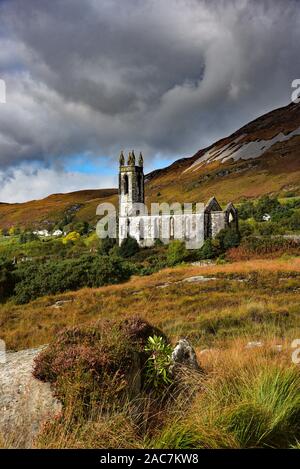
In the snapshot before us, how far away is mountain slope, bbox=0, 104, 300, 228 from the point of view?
9912 cm

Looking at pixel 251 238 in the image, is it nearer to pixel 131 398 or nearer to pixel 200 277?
pixel 200 277

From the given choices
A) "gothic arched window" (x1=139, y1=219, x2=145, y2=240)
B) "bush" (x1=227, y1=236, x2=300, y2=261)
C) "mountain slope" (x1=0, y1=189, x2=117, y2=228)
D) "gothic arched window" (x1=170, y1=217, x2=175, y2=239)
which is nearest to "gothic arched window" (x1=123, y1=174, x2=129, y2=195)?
"gothic arched window" (x1=139, y1=219, x2=145, y2=240)

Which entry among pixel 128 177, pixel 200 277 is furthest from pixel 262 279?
pixel 128 177

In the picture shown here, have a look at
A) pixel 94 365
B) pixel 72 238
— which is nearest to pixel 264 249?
pixel 94 365

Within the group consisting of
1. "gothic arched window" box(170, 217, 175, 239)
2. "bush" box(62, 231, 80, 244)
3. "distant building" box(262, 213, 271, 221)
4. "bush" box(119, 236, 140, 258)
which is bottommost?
"bush" box(119, 236, 140, 258)

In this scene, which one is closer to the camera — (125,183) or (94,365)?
(94,365)

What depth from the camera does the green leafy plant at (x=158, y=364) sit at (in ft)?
16.2

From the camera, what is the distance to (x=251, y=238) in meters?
44.2

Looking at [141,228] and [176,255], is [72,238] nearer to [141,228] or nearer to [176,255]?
[141,228]

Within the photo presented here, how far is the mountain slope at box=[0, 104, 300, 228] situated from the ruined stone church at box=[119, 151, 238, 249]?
1344 inches

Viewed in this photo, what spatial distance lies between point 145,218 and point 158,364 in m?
54.5

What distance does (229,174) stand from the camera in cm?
11731

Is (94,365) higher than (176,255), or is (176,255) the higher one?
(94,365)

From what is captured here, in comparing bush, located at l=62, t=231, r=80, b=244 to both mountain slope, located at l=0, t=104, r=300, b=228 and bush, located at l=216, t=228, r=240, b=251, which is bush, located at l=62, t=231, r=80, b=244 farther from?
bush, located at l=216, t=228, r=240, b=251
